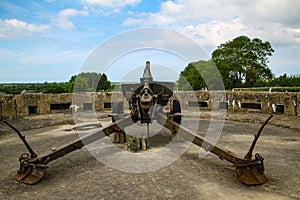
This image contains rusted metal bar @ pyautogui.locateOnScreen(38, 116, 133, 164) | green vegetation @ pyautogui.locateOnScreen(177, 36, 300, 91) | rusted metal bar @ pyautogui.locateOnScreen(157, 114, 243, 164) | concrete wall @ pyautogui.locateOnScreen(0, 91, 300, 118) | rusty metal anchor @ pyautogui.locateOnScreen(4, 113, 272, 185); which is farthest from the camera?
green vegetation @ pyautogui.locateOnScreen(177, 36, 300, 91)

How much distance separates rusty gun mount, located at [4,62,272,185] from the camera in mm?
3480

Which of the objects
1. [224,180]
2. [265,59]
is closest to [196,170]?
[224,180]

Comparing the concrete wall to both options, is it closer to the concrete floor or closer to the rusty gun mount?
the rusty gun mount

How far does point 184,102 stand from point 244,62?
18.4 meters

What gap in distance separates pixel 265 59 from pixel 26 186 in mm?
30257

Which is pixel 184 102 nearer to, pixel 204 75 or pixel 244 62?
pixel 204 75

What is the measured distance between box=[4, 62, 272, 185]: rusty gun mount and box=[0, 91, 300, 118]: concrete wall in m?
4.14

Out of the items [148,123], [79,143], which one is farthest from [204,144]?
[79,143]

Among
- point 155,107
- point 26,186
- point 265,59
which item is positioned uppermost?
point 265,59

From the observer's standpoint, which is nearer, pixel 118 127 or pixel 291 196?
pixel 291 196

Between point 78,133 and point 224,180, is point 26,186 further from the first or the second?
point 78,133

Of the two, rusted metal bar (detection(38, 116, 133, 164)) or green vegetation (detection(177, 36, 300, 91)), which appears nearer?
rusted metal bar (detection(38, 116, 133, 164))

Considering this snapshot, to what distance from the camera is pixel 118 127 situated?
5270 mm

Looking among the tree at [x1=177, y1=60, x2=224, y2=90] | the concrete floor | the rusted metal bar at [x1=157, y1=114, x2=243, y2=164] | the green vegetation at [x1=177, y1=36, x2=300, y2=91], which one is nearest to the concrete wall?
the concrete floor
